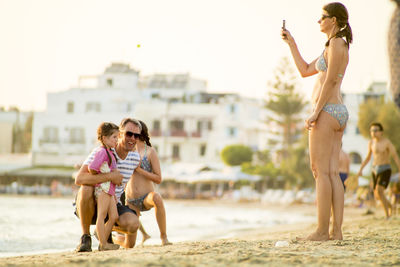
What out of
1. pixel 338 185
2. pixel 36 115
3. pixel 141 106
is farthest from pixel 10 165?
pixel 338 185

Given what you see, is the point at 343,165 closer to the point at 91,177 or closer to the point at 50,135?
the point at 91,177

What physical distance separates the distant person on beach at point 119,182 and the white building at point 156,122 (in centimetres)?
4861

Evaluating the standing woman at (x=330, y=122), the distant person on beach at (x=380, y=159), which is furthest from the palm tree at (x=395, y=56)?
the distant person on beach at (x=380, y=159)

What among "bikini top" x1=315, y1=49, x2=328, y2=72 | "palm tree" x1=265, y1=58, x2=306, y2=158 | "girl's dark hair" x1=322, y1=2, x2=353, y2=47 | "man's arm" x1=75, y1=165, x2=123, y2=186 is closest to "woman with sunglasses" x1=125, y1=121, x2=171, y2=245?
"man's arm" x1=75, y1=165, x2=123, y2=186

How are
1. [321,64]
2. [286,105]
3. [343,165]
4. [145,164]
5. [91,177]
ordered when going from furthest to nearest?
[286,105], [343,165], [145,164], [91,177], [321,64]

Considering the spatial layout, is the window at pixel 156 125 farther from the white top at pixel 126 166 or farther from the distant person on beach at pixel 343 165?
the white top at pixel 126 166

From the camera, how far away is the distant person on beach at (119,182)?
5.69 m

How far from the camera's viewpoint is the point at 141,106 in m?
56.4

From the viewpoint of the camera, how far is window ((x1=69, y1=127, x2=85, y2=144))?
185ft

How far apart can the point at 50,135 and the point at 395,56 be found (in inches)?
2144

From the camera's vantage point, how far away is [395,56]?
4625 millimetres

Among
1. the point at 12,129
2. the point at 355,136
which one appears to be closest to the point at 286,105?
the point at 355,136

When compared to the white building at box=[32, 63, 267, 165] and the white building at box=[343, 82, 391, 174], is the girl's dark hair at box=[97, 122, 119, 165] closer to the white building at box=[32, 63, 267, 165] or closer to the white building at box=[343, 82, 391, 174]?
the white building at box=[343, 82, 391, 174]

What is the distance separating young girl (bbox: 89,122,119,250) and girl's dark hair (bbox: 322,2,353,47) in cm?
201
